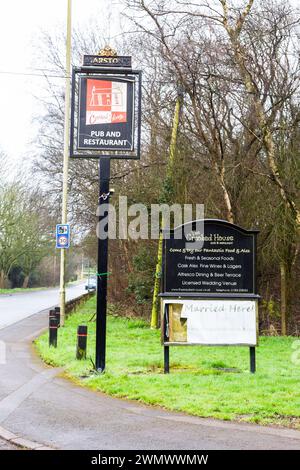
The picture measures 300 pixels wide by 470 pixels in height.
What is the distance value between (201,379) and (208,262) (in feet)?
6.92

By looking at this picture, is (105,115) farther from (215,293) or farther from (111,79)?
(215,293)

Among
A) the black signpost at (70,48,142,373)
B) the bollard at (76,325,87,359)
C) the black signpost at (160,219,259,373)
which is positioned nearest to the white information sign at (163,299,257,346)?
the black signpost at (160,219,259,373)

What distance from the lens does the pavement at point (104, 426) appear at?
6.82 m

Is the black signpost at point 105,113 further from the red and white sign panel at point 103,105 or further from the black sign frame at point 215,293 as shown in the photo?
the black sign frame at point 215,293

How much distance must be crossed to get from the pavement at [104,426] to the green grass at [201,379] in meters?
0.33

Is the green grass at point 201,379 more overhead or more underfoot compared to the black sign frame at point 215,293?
more underfoot

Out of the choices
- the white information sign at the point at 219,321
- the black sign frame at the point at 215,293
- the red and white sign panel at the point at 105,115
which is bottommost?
the white information sign at the point at 219,321

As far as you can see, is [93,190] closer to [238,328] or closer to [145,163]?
[145,163]

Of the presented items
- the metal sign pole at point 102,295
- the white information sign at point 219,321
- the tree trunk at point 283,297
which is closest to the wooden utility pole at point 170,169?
the tree trunk at point 283,297

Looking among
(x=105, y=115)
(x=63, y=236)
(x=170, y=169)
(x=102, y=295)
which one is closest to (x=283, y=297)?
(x=170, y=169)

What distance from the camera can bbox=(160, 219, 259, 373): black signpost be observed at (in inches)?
445

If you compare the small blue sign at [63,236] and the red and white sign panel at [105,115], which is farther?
the small blue sign at [63,236]

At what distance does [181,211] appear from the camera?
835 inches

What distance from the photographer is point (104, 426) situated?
301 inches
